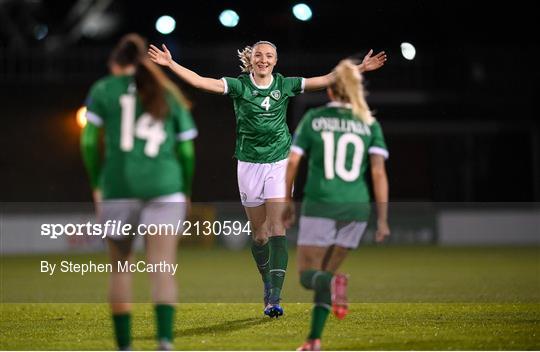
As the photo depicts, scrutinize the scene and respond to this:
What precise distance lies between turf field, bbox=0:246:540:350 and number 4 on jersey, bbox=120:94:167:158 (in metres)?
2.13

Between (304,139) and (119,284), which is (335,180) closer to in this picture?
(304,139)

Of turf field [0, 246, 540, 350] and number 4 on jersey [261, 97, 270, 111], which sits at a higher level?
number 4 on jersey [261, 97, 270, 111]

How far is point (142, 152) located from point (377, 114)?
20698 mm

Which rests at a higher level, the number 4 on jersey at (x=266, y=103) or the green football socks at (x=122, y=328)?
the number 4 on jersey at (x=266, y=103)

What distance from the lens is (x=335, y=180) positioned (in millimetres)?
7406

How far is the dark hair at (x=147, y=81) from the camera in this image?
674 cm

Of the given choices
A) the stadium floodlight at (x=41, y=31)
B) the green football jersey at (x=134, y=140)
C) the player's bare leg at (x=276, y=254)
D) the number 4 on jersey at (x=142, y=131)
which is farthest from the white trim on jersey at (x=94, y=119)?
the stadium floodlight at (x=41, y=31)

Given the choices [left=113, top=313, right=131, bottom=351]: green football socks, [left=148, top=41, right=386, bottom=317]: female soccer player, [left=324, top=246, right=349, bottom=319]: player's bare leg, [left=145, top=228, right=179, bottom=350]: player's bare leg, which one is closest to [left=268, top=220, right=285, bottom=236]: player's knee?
[left=148, top=41, right=386, bottom=317]: female soccer player

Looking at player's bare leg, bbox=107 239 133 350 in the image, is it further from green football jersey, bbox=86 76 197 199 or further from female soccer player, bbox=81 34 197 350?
green football jersey, bbox=86 76 197 199

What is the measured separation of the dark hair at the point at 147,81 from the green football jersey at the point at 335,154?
37.9 inches

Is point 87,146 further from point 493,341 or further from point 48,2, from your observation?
point 48,2

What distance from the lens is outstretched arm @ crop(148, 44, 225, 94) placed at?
9727mm

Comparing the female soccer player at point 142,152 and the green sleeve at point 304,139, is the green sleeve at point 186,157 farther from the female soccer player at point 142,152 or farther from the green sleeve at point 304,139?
the green sleeve at point 304,139

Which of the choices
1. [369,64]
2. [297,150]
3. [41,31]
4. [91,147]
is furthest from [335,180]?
[41,31]
